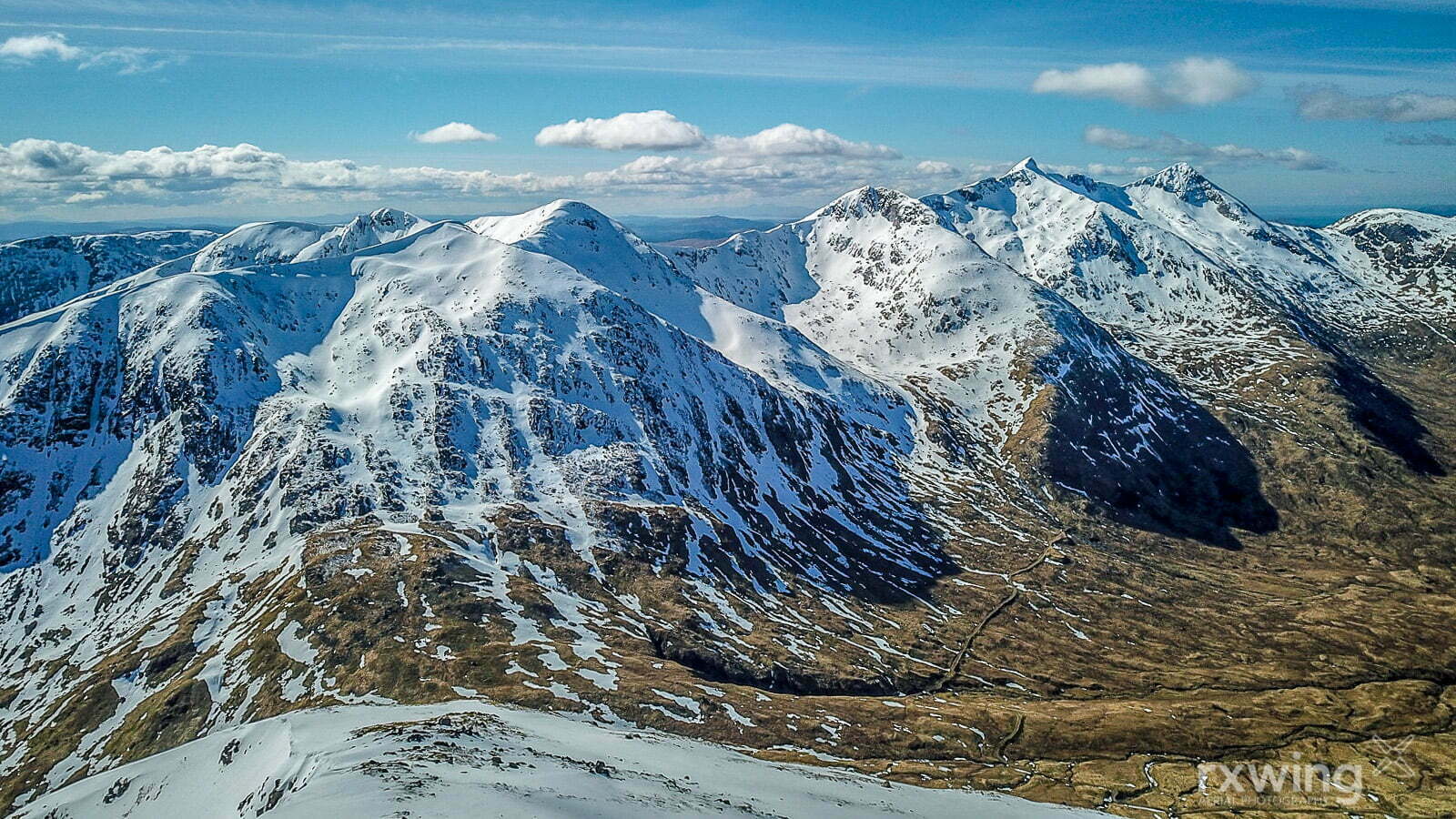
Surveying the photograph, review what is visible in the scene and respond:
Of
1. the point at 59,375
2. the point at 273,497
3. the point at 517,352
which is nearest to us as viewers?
the point at 273,497

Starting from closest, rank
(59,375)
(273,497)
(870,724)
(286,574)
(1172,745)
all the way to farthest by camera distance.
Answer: (870,724) → (1172,745) → (286,574) → (273,497) → (59,375)

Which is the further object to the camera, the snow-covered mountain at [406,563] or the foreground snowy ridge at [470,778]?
the snow-covered mountain at [406,563]

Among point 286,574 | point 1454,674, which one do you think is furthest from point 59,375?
point 1454,674

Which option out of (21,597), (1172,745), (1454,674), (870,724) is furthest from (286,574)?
(1454,674)

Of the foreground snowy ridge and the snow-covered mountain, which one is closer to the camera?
the foreground snowy ridge

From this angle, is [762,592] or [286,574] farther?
[762,592]

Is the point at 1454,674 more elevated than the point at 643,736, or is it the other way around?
the point at 643,736

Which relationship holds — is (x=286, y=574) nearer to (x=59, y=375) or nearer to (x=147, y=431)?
(x=147, y=431)

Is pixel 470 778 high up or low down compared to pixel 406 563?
up

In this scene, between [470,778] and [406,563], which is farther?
[406,563]

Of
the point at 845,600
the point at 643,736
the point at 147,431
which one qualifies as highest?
the point at 147,431
